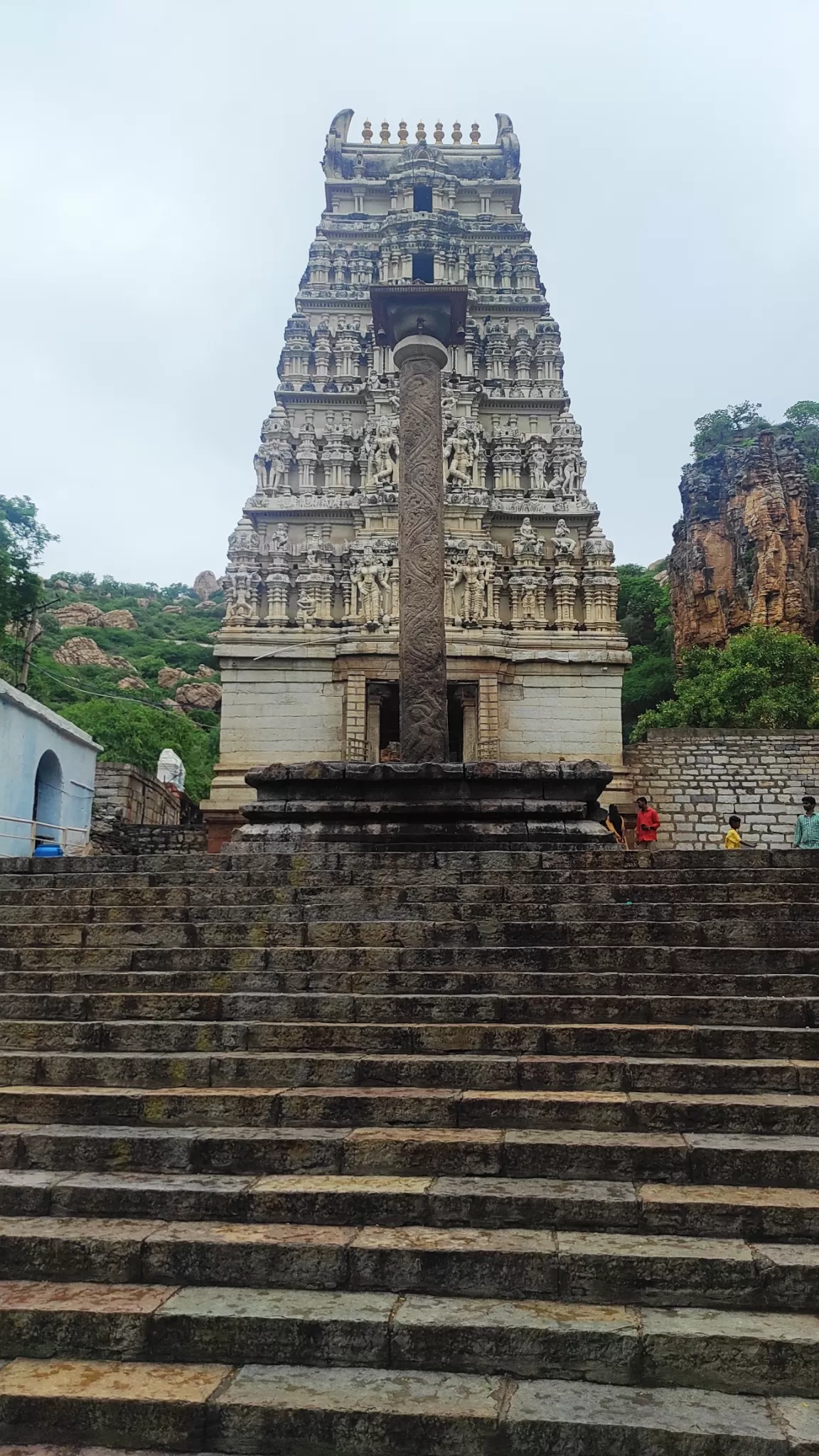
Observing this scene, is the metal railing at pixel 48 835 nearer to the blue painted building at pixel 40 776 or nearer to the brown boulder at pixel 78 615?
the blue painted building at pixel 40 776

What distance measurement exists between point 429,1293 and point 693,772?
1585 cm

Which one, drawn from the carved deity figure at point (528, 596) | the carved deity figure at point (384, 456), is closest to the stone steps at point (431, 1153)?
the carved deity figure at point (528, 596)

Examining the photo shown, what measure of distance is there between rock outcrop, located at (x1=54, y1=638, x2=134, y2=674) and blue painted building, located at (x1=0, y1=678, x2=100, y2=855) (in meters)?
28.3

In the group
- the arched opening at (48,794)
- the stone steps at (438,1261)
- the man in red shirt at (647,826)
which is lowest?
the stone steps at (438,1261)

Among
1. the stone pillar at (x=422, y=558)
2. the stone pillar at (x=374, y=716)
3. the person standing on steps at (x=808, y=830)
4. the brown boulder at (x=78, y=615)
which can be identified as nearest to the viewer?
the stone pillar at (x=422, y=558)

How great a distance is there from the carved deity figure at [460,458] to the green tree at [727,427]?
101ft

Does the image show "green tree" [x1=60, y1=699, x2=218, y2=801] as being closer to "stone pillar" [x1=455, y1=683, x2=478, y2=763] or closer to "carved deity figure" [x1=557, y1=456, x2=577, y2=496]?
"stone pillar" [x1=455, y1=683, x2=478, y2=763]

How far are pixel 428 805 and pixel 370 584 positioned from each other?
1041cm

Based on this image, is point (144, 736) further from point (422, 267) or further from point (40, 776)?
point (422, 267)

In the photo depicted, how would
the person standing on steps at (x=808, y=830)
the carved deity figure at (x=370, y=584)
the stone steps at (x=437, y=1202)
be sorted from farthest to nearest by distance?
1. the carved deity figure at (x=370, y=584)
2. the person standing on steps at (x=808, y=830)
3. the stone steps at (x=437, y=1202)

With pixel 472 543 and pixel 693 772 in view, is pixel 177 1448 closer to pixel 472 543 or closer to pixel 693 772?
pixel 693 772

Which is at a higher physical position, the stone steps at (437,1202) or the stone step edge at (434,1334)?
the stone steps at (437,1202)

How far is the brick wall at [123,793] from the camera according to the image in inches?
784

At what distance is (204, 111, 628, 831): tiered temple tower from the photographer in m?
19.4
